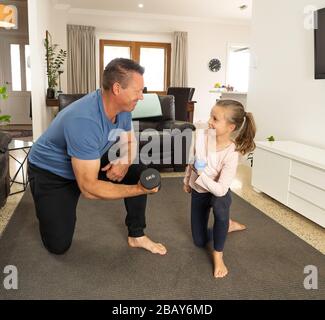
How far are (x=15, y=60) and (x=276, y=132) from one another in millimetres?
6371

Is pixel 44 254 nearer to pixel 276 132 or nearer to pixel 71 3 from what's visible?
pixel 276 132

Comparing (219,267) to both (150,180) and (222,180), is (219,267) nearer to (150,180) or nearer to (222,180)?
(222,180)

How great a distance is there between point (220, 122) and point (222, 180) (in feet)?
0.98

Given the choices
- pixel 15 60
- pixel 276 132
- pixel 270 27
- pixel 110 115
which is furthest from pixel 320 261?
pixel 15 60

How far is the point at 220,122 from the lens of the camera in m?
1.71

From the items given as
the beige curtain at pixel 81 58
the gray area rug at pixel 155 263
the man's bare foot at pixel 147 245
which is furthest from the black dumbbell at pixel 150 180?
the beige curtain at pixel 81 58

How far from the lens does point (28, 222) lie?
224 centimetres

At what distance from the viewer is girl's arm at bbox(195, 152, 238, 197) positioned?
163 centimetres

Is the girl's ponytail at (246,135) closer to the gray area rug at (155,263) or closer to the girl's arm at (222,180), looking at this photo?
the girl's arm at (222,180)

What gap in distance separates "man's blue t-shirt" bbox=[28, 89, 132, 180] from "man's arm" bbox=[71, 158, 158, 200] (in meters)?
0.03

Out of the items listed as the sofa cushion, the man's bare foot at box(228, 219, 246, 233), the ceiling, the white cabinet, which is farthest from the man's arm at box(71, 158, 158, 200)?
the ceiling

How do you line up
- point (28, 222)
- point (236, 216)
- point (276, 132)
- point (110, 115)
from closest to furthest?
point (110, 115), point (28, 222), point (236, 216), point (276, 132)

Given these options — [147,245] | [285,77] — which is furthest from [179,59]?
[147,245]
